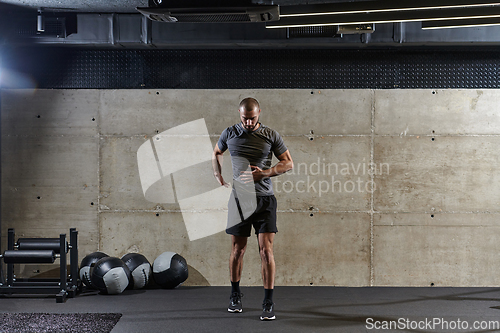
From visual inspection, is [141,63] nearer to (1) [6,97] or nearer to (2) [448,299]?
(1) [6,97]

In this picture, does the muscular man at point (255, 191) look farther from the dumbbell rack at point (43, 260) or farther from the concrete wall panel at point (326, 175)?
the dumbbell rack at point (43, 260)

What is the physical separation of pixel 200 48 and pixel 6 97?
2172 millimetres

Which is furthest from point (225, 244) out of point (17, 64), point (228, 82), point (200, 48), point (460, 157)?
point (17, 64)

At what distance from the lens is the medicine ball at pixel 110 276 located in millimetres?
3866

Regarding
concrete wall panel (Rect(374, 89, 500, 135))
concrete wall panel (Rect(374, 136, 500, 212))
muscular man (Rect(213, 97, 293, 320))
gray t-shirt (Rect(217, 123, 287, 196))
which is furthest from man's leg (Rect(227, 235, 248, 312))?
concrete wall panel (Rect(374, 89, 500, 135))

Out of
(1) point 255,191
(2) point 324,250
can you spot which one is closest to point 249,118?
(1) point 255,191

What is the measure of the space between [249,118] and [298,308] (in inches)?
67.1

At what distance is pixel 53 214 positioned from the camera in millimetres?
4488

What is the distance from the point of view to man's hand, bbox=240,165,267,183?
3383mm

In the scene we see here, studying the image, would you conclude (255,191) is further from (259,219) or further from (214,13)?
(214,13)

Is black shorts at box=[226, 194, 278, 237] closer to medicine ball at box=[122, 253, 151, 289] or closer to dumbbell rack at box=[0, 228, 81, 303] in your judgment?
medicine ball at box=[122, 253, 151, 289]

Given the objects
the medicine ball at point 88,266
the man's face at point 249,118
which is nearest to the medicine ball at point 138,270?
the medicine ball at point 88,266

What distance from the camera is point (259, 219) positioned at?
3396 mm

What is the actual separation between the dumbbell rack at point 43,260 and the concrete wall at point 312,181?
467 millimetres
